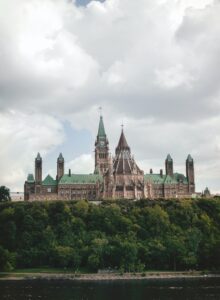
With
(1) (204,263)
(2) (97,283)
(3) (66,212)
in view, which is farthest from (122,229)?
(2) (97,283)

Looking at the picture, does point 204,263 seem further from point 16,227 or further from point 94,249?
point 16,227

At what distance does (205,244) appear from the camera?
13238cm

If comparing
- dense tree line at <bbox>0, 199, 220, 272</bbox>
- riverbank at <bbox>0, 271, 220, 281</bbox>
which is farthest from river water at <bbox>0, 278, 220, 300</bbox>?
dense tree line at <bbox>0, 199, 220, 272</bbox>

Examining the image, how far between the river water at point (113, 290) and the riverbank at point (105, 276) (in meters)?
6.42

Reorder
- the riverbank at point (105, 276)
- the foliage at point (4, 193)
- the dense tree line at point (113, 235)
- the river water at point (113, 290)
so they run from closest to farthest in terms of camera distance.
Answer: the river water at point (113, 290)
the riverbank at point (105, 276)
the dense tree line at point (113, 235)
the foliage at point (4, 193)

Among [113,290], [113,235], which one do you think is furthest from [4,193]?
Answer: [113,290]

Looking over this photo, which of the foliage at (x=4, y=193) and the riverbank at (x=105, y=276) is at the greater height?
the foliage at (x=4, y=193)

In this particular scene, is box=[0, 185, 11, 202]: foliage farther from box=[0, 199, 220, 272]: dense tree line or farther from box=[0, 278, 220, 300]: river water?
box=[0, 278, 220, 300]: river water

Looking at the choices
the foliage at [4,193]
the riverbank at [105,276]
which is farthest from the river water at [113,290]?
the foliage at [4,193]

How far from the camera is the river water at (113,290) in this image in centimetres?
8369

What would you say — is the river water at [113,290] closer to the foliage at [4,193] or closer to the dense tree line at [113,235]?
the dense tree line at [113,235]

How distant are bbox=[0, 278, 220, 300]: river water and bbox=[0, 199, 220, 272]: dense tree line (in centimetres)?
1612

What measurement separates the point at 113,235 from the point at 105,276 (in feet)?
81.4

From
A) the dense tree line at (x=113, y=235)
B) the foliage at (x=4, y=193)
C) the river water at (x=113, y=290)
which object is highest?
the foliage at (x=4, y=193)
